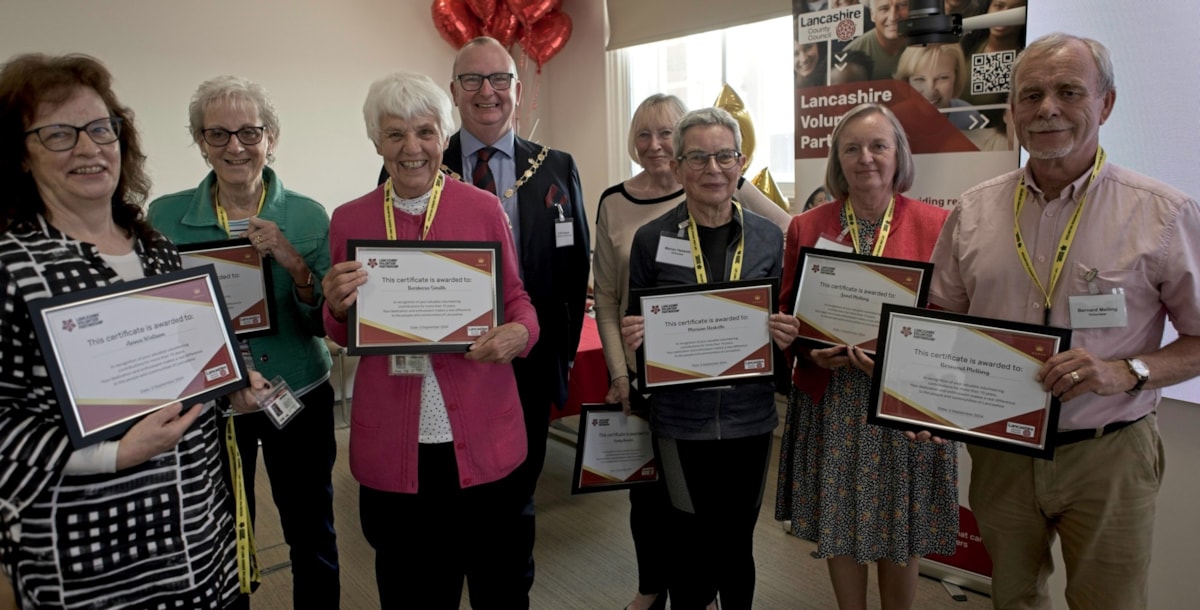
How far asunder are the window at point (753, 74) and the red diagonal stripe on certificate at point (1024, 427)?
11.5 ft

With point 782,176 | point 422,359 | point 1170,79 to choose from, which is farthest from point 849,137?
point 782,176

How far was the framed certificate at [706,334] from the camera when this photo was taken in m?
2.08

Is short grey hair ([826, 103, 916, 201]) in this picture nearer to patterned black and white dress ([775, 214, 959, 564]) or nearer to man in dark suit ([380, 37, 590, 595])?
patterned black and white dress ([775, 214, 959, 564])

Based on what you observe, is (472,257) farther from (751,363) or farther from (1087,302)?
(1087,302)

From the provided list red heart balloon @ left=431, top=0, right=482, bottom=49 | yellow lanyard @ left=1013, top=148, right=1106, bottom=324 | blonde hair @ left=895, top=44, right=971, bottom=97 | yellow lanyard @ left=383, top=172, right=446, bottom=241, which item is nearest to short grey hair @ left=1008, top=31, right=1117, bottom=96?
yellow lanyard @ left=1013, top=148, right=1106, bottom=324

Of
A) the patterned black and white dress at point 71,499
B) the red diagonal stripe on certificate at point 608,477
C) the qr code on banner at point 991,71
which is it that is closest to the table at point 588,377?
the red diagonal stripe on certificate at point 608,477

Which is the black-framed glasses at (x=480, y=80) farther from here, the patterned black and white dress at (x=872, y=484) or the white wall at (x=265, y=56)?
the white wall at (x=265, y=56)

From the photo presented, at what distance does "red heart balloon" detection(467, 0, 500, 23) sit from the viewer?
6219 millimetres

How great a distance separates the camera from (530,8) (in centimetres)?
620

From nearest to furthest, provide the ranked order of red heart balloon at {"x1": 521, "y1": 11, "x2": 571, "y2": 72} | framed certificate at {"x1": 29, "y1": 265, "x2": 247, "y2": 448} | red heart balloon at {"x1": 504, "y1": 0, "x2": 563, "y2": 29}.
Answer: framed certificate at {"x1": 29, "y1": 265, "x2": 247, "y2": 448} → red heart balloon at {"x1": 504, "y1": 0, "x2": 563, "y2": 29} → red heart balloon at {"x1": 521, "y1": 11, "x2": 571, "y2": 72}

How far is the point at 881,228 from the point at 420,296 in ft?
4.43

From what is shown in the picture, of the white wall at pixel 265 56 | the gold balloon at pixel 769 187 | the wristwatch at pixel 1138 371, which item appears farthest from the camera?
the white wall at pixel 265 56

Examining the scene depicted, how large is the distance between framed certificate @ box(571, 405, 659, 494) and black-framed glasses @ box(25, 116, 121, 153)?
170cm

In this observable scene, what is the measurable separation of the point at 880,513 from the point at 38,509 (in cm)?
210
